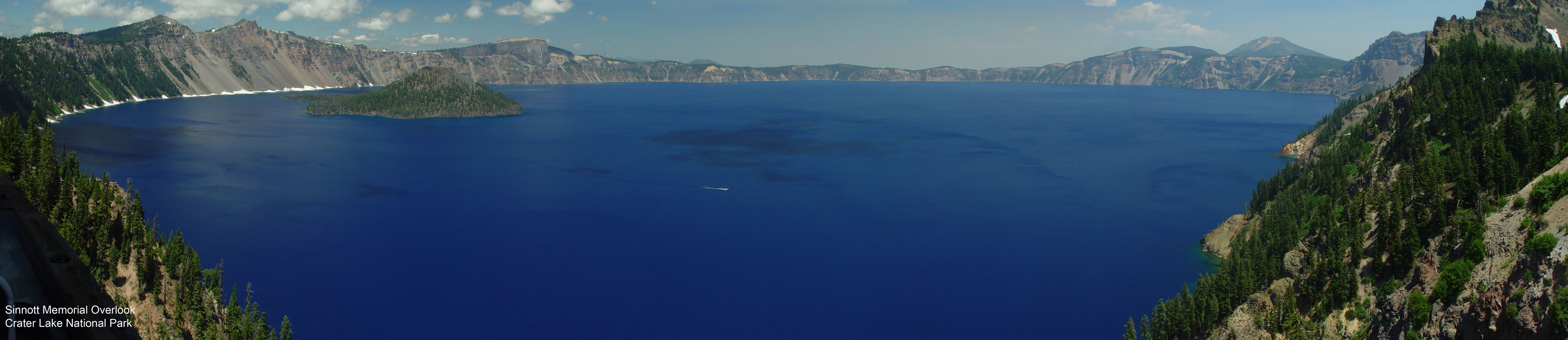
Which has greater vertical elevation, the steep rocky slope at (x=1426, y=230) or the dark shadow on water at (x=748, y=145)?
the steep rocky slope at (x=1426, y=230)

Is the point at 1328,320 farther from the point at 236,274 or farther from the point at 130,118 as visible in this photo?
the point at 130,118

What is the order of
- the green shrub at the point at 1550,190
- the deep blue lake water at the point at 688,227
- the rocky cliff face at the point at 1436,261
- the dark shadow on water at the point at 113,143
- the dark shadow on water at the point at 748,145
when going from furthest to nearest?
1. the dark shadow on water at the point at 748,145
2. the dark shadow on water at the point at 113,143
3. the deep blue lake water at the point at 688,227
4. the green shrub at the point at 1550,190
5. the rocky cliff face at the point at 1436,261

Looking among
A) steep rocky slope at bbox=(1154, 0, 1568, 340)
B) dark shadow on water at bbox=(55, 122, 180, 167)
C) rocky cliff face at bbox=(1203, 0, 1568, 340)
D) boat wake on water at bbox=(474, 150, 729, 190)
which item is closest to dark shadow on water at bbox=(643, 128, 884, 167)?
boat wake on water at bbox=(474, 150, 729, 190)

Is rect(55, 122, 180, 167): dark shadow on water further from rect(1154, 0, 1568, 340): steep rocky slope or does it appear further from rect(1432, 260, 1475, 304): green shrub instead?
rect(1432, 260, 1475, 304): green shrub

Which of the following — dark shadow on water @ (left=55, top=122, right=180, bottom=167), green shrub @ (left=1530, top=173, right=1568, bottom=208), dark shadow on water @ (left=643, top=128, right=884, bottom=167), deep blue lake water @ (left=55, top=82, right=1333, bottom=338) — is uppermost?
green shrub @ (left=1530, top=173, right=1568, bottom=208)

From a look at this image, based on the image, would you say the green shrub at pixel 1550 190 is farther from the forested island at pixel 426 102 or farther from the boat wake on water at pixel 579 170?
the forested island at pixel 426 102

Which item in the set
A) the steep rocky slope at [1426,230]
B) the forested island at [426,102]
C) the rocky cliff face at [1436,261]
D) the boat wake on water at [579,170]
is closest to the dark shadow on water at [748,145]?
the boat wake on water at [579,170]

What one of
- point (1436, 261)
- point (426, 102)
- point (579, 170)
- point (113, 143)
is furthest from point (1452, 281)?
point (426, 102)
